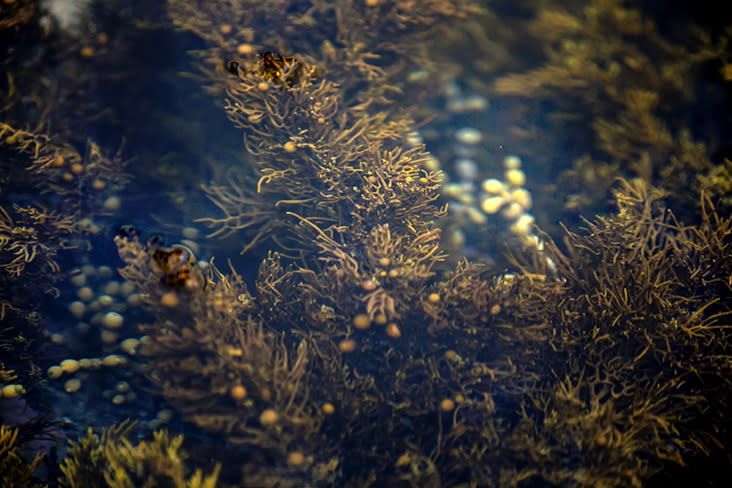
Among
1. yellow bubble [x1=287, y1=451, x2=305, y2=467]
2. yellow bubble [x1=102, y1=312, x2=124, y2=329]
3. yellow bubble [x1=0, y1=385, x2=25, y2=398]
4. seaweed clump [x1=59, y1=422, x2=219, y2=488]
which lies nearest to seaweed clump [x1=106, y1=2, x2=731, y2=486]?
yellow bubble [x1=287, y1=451, x2=305, y2=467]

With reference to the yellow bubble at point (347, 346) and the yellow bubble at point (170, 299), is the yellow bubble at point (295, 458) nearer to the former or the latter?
the yellow bubble at point (347, 346)

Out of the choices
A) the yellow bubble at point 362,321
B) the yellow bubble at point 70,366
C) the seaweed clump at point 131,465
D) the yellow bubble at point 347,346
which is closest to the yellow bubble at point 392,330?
the yellow bubble at point 362,321

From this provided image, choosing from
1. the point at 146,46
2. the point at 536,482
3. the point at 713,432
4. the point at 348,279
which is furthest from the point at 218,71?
the point at 713,432

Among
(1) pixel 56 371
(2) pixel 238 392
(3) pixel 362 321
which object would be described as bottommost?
(1) pixel 56 371

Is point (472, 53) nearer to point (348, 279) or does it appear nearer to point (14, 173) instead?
point (348, 279)

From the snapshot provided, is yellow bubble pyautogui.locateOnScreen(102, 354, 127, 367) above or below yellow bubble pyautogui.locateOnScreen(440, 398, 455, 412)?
above

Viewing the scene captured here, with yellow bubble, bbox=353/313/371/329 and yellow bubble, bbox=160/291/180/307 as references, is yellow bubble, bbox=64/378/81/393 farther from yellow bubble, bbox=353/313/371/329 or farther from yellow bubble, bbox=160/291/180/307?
yellow bubble, bbox=353/313/371/329

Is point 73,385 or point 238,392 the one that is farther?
point 73,385

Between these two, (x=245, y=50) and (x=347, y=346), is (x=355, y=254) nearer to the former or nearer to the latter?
(x=347, y=346)

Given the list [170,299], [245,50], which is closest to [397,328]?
[170,299]
